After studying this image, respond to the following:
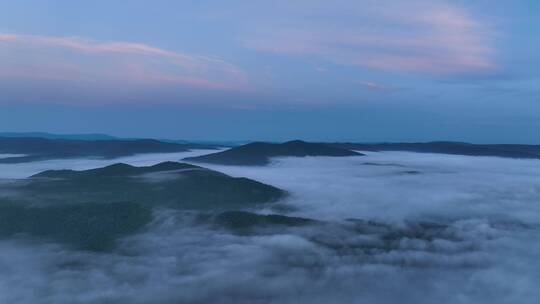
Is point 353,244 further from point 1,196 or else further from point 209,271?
point 1,196

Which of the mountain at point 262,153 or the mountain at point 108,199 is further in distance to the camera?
the mountain at point 262,153

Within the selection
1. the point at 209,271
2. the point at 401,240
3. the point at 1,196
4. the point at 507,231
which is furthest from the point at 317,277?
the point at 1,196

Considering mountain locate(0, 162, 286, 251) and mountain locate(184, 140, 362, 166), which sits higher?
mountain locate(184, 140, 362, 166)

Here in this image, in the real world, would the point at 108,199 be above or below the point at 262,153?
below

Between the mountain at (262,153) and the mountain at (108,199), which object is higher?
the mountain at (262,153)
